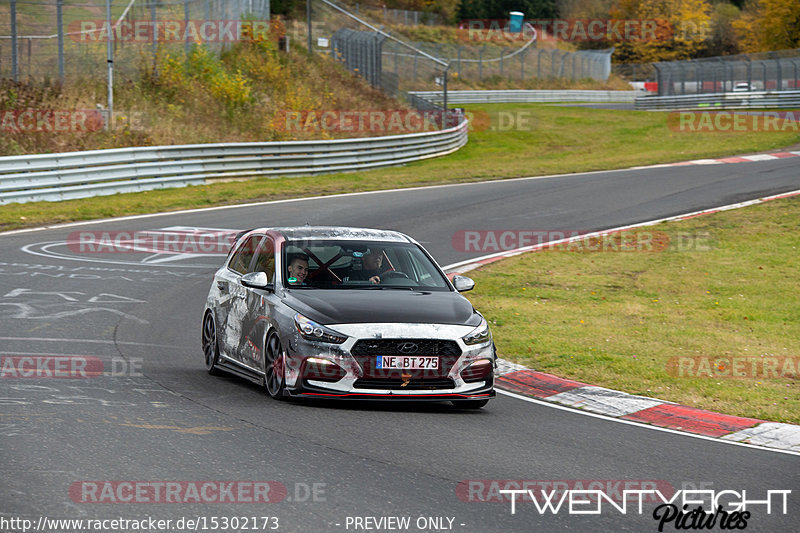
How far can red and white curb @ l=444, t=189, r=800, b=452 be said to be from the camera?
29.1ft

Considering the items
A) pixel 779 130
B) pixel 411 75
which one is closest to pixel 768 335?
pixel 779 130

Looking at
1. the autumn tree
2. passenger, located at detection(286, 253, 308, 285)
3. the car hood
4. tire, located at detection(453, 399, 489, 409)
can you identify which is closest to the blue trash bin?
the autumn tree

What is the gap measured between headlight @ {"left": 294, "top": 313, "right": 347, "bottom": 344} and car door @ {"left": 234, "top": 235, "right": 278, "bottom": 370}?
0.67 metres

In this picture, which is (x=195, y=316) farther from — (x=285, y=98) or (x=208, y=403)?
(x=285, y=98)

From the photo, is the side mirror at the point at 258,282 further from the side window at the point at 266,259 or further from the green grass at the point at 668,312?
the green grass at the point at 668,312

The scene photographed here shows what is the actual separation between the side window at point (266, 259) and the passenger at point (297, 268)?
176mm

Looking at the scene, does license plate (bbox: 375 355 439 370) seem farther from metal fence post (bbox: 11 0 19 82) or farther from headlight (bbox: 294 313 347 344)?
metal fence post (bbox: 11 0 19 82)

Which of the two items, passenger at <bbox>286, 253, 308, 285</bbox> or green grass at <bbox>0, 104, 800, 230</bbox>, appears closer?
passenger at <bbox>286, 253, 308, 285</bbox>

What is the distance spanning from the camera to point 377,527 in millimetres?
5781

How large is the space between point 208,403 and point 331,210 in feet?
51.6

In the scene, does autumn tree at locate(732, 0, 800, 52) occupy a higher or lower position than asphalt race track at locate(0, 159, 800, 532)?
higher

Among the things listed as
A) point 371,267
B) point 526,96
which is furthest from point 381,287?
point 526,96

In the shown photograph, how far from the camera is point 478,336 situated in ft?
29.9

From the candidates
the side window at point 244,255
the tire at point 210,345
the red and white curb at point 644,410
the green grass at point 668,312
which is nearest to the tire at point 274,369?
the tire at point 210,345
